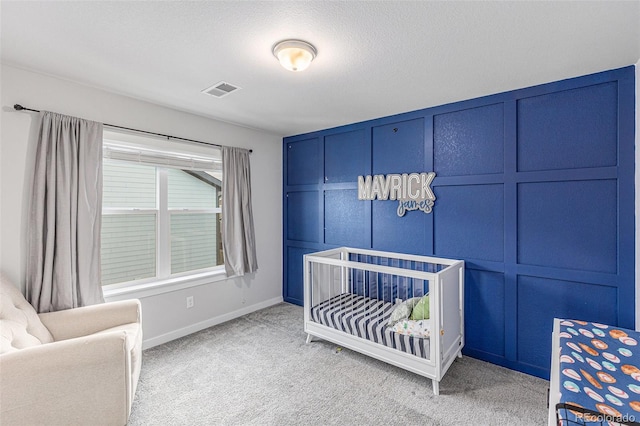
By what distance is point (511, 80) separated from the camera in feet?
7.47

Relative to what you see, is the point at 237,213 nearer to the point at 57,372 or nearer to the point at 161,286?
the point at 161,286

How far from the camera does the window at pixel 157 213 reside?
2.68 m

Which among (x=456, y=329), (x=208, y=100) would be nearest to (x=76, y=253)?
(x=208, y=100)

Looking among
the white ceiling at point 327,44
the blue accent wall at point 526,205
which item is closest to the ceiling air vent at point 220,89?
the white ceiling at point 327,44

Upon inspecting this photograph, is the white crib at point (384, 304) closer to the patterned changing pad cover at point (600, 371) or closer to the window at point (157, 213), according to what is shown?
the patterned changing pad cover at point (600, 371)

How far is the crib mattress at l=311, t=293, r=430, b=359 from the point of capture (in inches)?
89.0

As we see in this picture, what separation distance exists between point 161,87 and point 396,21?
6.29 ft

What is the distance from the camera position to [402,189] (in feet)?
A: 10.0

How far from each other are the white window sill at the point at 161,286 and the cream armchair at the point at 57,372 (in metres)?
0.62

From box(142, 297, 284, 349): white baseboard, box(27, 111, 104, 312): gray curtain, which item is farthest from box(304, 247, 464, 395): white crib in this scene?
box(27, 111, 104, 312): gray curtain

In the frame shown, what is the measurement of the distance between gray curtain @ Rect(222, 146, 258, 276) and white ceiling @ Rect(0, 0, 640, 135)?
97cm

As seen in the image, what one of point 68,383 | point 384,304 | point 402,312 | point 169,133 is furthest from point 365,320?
point 169,133

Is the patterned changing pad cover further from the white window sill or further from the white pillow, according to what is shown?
the white window sill

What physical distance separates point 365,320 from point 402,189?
1.34 m
